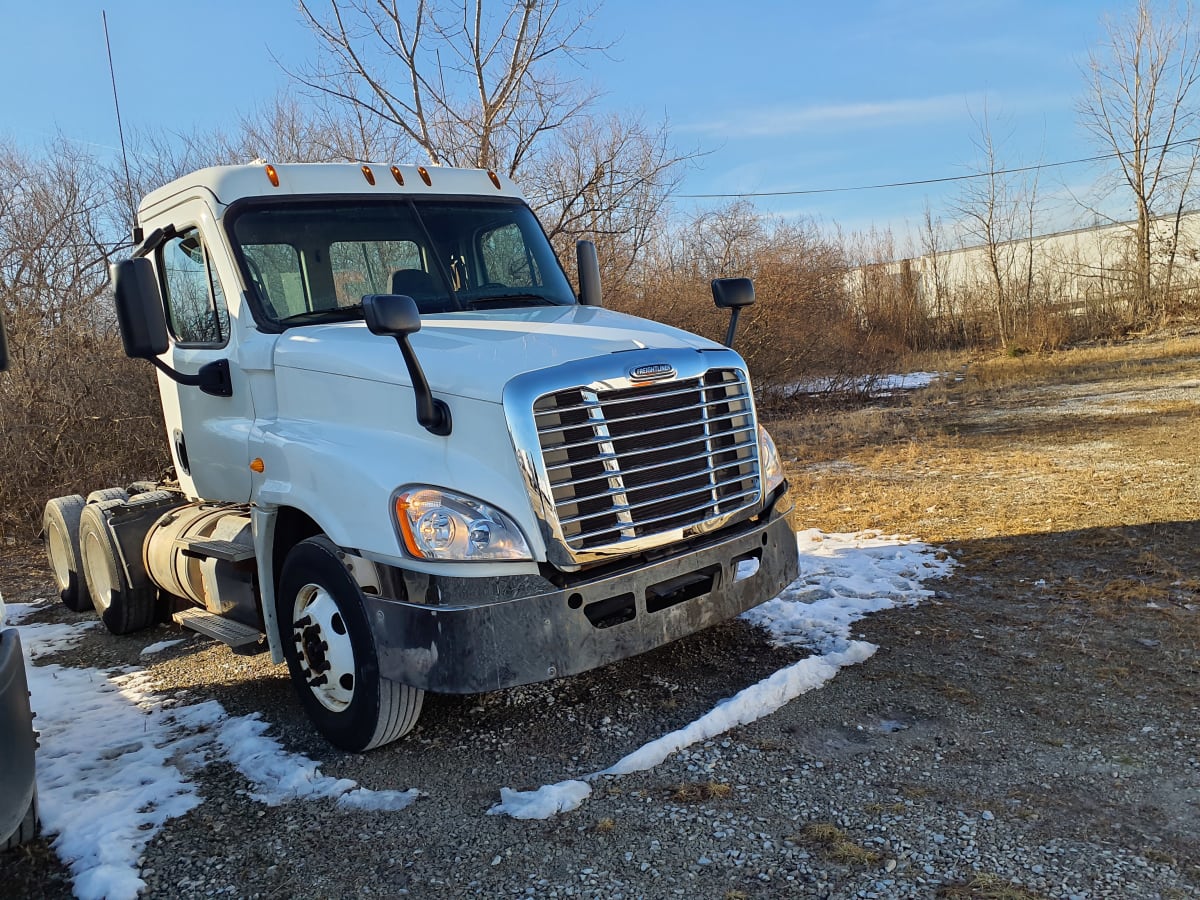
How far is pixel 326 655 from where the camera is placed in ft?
13.0

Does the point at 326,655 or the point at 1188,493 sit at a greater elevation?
the point at 326,655

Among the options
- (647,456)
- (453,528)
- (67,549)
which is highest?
(647,456)

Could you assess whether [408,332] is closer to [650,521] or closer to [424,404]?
[424,404]

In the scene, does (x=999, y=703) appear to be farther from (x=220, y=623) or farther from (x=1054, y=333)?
(x=1054, y=333)

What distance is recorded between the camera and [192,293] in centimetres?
505

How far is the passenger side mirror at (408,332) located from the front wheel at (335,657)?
28.7 inches

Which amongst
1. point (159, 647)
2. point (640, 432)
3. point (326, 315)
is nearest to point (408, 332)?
point (640, 432)

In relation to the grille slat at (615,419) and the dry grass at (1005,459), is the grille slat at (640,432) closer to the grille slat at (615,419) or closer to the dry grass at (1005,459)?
the grille slat at (615,419)

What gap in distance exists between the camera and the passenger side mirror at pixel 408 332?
349 centimetres

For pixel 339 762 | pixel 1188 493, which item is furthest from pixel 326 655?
pixel 1188 493

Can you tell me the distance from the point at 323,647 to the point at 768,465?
2259 mm

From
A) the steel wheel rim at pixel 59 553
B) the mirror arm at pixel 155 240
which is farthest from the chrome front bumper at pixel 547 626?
the steel wheel rim at pixel 59 553

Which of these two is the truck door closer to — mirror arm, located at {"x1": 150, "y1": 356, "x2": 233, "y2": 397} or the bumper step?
mirror arm, located at {"x1": 150, "y1": 356, "x2": 233, "y2": 397}

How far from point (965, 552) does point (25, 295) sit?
557 inches
